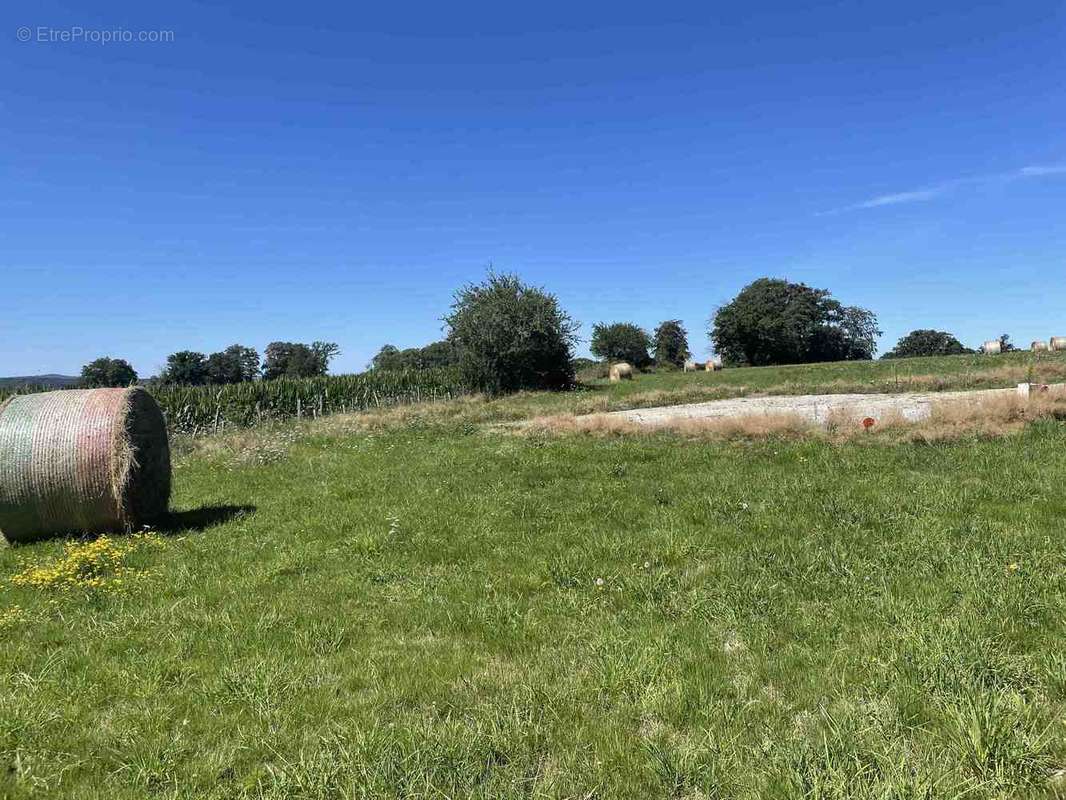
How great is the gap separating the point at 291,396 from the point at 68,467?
93.7ft

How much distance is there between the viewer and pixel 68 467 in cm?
809

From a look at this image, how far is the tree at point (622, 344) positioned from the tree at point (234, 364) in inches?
2511

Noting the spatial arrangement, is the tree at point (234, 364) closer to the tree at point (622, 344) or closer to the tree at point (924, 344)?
the tree at point (622, 344)

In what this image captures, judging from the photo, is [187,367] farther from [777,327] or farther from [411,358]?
[777,327]

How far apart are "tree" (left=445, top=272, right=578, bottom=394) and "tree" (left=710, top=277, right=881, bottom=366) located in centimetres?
3922

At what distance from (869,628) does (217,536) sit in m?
7.48

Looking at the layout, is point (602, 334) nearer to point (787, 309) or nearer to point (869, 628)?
point (787, 309)

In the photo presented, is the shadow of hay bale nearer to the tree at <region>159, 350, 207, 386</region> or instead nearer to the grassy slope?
the grassy slope

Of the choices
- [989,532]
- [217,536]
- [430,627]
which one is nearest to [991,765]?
[430,627]

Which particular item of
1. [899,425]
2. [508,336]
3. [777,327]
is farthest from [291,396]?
[777,327]

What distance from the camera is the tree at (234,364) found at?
4149 inches

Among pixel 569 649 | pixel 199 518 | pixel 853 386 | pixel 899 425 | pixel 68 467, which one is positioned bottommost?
pixel 569 649

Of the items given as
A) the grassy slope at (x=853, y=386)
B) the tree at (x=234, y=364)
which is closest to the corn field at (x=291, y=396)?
the grassy slope at (x=853, y=386)

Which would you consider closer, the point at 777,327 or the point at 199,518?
the point at 199,518
